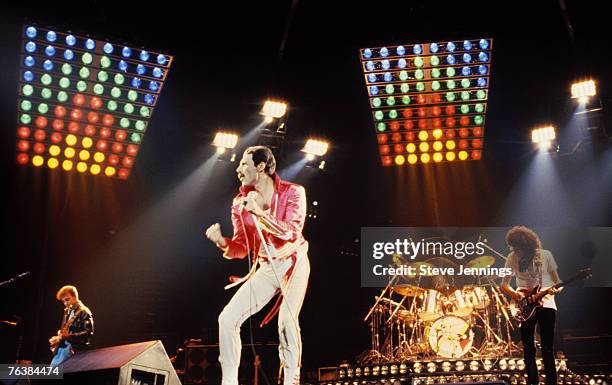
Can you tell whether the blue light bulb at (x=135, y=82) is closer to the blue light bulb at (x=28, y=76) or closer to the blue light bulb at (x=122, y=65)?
the blue light bulb at (x=122, y=65)

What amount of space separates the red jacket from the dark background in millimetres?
3169

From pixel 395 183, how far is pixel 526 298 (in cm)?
449

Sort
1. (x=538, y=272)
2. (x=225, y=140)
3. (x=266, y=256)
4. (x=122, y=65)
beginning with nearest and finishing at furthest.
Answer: (x=266, y=256)
(x=538, y=272)
(x=122, y=65)
(x=225, y=140)

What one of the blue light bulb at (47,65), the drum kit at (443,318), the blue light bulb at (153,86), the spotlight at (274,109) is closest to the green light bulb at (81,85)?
the blue light bulb at (47,65)

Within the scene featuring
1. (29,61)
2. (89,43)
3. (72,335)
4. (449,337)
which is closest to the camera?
(72,335)

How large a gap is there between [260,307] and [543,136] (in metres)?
5.62

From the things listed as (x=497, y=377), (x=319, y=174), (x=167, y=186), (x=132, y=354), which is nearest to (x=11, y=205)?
(x=167, y=186)

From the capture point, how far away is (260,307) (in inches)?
225

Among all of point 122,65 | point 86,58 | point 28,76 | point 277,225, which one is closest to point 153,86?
point 122,65

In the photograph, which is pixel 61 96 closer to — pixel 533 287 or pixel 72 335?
pixel 72 335

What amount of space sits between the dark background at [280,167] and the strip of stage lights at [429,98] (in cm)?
25

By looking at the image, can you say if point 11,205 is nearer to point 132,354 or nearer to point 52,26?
point 52,26

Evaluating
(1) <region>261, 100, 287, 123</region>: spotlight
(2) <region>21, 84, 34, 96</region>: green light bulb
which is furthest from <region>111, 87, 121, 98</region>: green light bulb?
(1) <region>261, 100, 287, 123</region>: spotlight

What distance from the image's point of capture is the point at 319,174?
10211 mm
